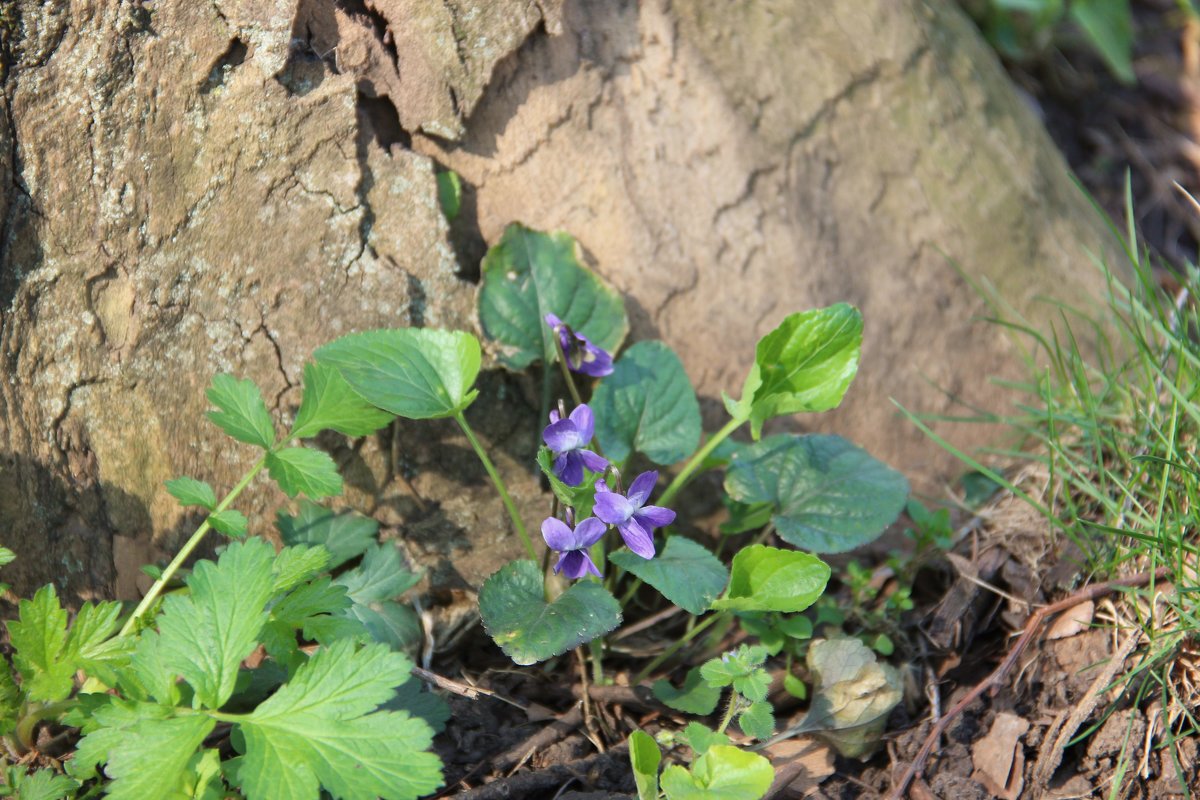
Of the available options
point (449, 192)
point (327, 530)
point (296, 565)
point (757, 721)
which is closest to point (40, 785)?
point (296, 565)

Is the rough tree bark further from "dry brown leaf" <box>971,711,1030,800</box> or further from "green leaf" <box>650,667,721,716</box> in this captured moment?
"dry brown leaf" <box>971,711,1030,800</box>

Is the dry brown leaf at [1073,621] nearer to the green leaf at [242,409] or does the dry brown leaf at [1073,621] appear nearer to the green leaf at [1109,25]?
the green leaf at [242,409]

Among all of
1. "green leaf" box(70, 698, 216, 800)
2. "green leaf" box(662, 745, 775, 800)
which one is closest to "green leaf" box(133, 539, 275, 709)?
"green leaf" box(70, 698, 216, 800)

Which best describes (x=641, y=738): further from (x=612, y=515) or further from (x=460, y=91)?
(x=460, y=91)

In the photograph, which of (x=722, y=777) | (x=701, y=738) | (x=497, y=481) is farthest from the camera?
(x=497, y=481)

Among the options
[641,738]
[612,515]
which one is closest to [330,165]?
[612,515]

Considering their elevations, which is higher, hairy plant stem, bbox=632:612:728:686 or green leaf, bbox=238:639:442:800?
green leaf, bbox=238:639:442:800

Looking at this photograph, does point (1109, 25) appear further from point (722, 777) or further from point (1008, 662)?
point (722, 777)
